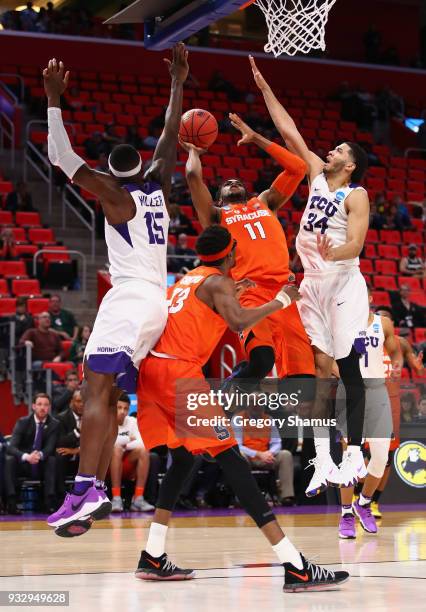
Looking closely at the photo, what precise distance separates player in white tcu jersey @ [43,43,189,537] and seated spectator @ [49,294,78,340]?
29.0 feet

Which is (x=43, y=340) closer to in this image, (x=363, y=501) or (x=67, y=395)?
(x=67, y=395)

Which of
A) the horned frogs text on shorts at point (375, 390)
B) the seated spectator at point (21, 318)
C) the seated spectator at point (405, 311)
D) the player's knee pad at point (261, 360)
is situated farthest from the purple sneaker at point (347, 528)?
the seated spectator at point (405, 311)

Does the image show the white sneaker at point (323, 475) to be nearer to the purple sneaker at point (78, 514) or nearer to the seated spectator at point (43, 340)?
the purple sneaker at point (78, 514)

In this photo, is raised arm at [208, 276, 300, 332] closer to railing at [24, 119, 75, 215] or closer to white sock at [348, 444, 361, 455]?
white sock at [348, 444, 361, 455]

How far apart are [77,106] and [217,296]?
56.2 feet

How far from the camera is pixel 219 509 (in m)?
13.1

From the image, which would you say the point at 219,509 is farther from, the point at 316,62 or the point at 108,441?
the point at 316,62

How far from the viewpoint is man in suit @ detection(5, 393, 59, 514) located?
1234 centimetres

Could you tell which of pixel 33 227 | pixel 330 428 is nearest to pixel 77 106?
pixel 33 227

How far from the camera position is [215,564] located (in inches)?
300

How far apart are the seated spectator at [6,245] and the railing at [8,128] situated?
15.0ft

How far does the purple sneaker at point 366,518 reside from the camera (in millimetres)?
9766

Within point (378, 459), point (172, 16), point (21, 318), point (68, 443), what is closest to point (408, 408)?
point (378, 459)

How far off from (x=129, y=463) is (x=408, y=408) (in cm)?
385
